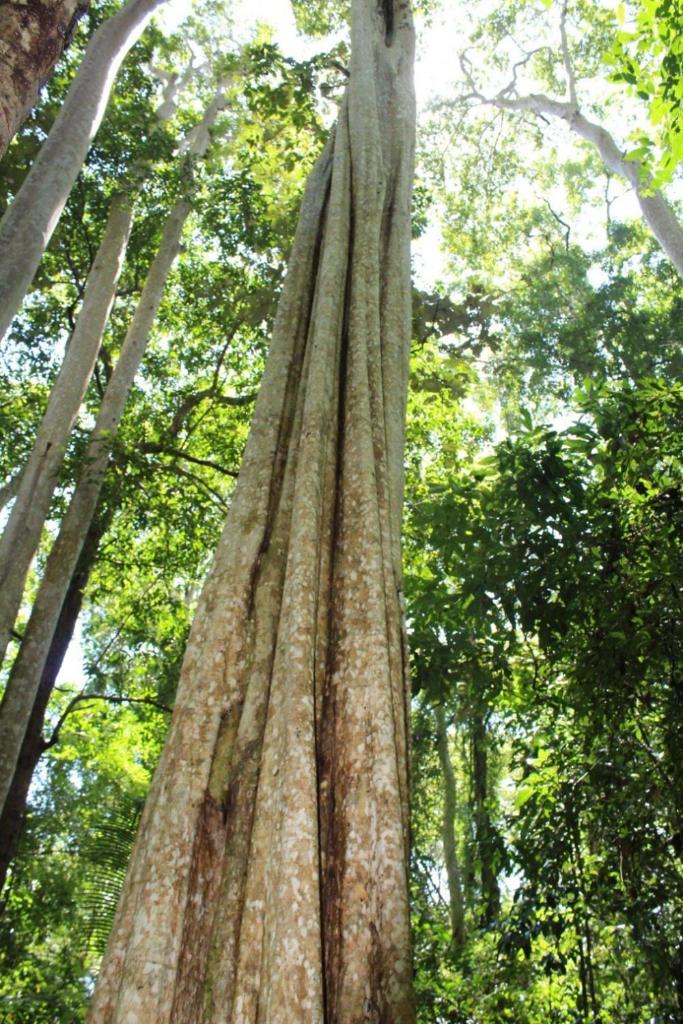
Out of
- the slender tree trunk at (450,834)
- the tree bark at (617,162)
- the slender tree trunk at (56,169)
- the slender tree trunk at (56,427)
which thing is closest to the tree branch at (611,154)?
the tree bark at (617,162)

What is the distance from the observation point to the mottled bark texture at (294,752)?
1.59m

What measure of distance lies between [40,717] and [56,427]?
8.13 feet

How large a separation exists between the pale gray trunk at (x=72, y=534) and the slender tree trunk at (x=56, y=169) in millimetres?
2718

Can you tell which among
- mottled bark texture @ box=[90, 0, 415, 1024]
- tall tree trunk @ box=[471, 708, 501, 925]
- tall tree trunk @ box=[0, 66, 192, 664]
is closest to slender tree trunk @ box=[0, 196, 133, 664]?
tall tree trunk @ box=[0, 66, 192, 664]

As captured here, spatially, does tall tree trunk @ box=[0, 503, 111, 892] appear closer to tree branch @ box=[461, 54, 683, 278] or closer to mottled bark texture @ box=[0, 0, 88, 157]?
mottled bark texture @ box=[0, 0, 88, 157]

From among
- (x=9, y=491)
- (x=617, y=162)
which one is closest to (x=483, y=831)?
(x=9, y=491)

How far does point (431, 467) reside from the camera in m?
7.78

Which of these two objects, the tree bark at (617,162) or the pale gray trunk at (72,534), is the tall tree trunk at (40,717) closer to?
the pale gray trunk at (72,534)

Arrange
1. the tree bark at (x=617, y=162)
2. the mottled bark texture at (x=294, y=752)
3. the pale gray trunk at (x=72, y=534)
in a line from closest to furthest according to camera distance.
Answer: the mottled bark texture at (x=294, y=752) → the pale gray trunk at (x=72, y=534) → the tree bark at (x=617, y=162)

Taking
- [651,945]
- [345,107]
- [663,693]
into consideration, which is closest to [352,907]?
[651,945]

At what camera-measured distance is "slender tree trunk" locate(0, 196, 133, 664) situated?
534 centimetres

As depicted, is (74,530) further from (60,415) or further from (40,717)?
(40,717)

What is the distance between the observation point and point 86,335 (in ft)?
23.1

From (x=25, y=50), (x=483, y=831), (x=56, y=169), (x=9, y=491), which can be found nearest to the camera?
(x=25, y=50)
